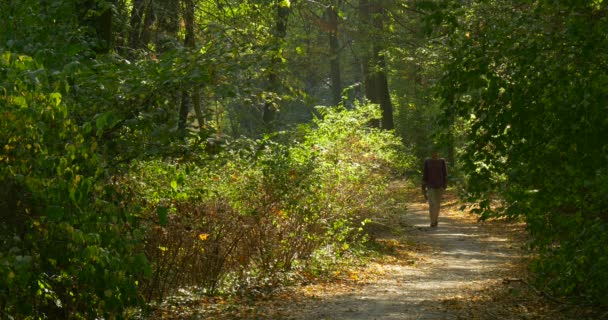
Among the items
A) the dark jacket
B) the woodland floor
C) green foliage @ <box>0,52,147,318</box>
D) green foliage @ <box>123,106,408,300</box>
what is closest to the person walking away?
the dark jacket

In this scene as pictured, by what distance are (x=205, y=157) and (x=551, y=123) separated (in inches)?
125

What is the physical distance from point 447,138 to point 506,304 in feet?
8.31

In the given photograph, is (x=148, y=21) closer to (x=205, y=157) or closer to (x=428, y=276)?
(x=428, y=276)

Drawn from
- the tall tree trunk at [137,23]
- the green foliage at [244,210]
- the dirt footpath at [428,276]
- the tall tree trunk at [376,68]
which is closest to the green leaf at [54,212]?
the green foliage at [244,210]

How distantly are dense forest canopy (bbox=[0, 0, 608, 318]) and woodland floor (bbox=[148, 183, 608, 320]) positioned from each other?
19.6 inches

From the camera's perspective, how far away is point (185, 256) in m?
9.26

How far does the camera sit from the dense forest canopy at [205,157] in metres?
4.81

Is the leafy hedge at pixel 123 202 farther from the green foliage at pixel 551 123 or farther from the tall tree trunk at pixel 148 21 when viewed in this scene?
the tall tree trunk at pixel 148 21

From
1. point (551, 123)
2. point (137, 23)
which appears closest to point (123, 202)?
point (551, 123)

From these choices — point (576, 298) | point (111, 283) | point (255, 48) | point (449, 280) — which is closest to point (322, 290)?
point (449, 280)

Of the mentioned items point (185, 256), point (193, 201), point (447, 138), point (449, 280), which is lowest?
point (449, 280)

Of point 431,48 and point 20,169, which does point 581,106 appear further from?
point 431,48

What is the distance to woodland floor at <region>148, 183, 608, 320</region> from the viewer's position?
906cm

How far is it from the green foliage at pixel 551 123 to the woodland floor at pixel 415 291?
1.53 meters
